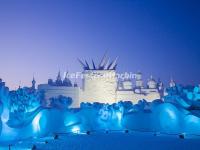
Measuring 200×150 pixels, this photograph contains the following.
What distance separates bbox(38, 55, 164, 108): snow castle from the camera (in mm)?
41781

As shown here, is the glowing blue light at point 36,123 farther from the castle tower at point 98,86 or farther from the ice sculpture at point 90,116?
the castle tower at point 98,86

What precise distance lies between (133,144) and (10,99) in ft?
22.1

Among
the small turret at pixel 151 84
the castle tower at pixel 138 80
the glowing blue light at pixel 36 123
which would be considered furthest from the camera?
the castle tower at pixel 138 80

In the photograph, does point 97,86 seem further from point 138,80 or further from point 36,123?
point 36,123

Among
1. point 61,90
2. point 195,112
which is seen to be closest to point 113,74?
point 61,90

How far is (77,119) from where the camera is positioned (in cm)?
2009

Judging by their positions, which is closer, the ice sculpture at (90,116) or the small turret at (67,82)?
the ice sculpture at (90,116)

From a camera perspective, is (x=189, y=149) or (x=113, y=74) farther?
(x=113, y=74)

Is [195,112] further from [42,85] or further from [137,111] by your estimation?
[42,85]

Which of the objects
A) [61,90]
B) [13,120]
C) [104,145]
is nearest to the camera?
[104,145]

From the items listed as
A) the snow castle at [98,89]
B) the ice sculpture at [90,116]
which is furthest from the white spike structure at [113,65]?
the ice sculpture at [90,116]

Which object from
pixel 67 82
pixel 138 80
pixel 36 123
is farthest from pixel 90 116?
pixel 138 80

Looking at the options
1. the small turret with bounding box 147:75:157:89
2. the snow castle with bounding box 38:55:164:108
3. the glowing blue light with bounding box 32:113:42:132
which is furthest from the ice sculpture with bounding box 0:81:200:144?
the small turret with bounding box 147:75:157:89

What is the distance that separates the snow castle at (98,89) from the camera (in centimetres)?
4178
